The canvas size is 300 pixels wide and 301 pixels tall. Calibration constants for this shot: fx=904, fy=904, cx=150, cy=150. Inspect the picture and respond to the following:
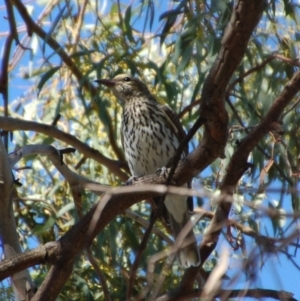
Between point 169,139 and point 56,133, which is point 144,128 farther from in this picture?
point 56,133

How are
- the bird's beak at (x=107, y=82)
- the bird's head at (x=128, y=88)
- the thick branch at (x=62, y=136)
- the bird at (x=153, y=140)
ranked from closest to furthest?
1. the thick branch at (x=62, y=136)
2. the bird at (x=153, y=140)
3. the bird's beak at (x=107, y=82)
4. the bird's head at (x=128, y=88)

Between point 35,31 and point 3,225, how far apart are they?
190 cm

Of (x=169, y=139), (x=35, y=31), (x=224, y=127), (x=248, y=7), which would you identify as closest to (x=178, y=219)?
(x=169, y=139)

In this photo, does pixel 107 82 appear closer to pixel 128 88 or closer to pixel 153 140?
pixel 128 88

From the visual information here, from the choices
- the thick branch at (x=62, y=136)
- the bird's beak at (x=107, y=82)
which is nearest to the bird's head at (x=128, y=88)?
the bird's beak at (x=107, y=82)

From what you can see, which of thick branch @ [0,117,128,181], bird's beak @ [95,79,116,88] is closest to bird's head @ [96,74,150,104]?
bird's beak @ [95,79,116,88]

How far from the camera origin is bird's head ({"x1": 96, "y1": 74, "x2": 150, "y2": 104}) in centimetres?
491

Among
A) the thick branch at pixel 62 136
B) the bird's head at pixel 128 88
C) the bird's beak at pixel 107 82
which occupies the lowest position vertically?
the thick branch at pixel 62 136

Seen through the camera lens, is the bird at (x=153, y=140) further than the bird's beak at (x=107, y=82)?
No

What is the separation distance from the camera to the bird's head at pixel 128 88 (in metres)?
4.91

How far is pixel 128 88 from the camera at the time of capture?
4988mm

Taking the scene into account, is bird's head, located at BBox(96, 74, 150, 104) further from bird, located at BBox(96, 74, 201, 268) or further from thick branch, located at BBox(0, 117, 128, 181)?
thick branch, located at BBox(0, 117, 128, 181)

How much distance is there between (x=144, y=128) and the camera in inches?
183

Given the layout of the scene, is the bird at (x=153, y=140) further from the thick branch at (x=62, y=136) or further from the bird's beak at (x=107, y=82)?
the thick branch at (x=62, y=136)
